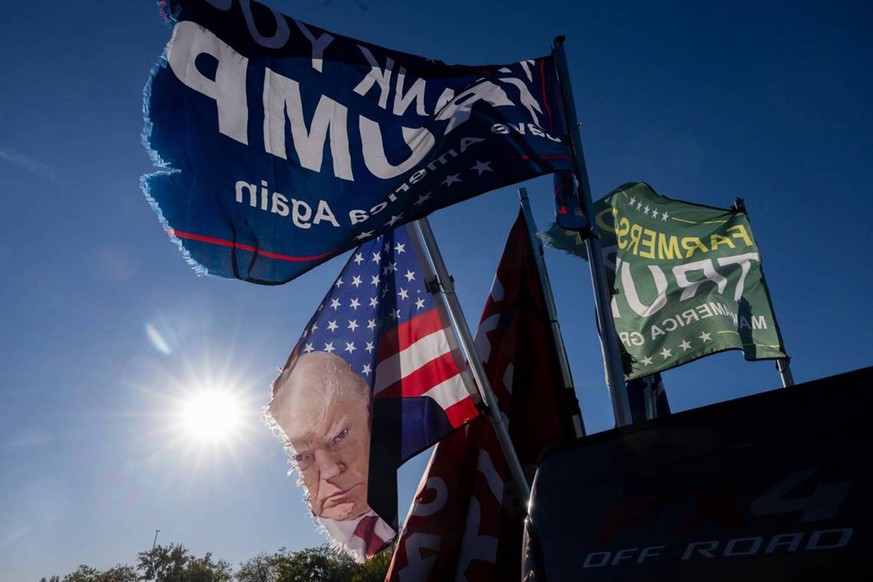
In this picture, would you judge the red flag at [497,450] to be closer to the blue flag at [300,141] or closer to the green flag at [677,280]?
the green flag at [677,280]

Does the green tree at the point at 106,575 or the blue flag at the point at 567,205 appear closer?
the blue flag at the point at 567,205

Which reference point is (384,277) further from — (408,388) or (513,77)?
(513,77)

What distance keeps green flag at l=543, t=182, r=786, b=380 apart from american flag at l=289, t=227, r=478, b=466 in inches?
72.7

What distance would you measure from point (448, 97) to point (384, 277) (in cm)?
168

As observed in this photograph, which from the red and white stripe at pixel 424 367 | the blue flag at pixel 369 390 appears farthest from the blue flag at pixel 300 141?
the red and white stripe at pixel 424 367

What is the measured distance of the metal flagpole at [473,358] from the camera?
402 cm

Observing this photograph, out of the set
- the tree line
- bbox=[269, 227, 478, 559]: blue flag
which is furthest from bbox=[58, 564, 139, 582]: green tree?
bbox=[269, 227, 478, 559]: blue flag

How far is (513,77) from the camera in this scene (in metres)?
4.75

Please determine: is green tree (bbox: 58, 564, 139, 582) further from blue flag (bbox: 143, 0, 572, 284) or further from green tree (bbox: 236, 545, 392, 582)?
blue flag (bbox: 143, 0, 572, 284)

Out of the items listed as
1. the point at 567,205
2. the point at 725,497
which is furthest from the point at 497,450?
the point at 725,497

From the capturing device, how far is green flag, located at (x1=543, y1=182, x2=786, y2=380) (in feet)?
19.3

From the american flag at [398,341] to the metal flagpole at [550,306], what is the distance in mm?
973

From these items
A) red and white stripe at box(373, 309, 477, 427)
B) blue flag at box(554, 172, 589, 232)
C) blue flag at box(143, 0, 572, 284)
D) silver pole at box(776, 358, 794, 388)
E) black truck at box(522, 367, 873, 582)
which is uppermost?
blue flag at box(143, 0, 572, 284)

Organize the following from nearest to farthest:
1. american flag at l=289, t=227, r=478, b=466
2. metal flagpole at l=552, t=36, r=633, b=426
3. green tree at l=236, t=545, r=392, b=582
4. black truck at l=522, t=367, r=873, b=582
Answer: black truck at l=522, t=367, r=873, b=582, metal flagpole at l=552, t=36, r=633, b=426, american flag at l=289, t=227, r=478, b=466, green tree at l=236, t=545, r=392, b=582
